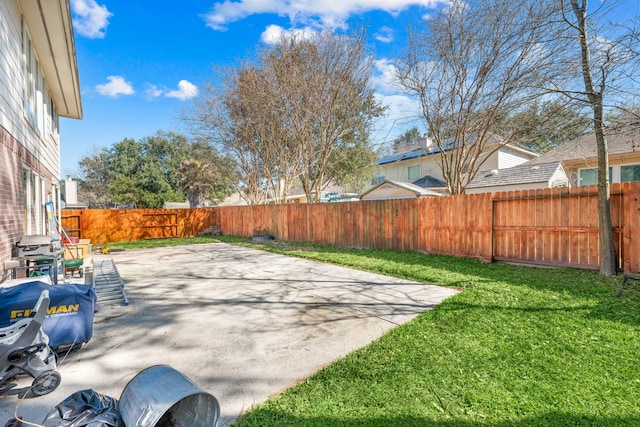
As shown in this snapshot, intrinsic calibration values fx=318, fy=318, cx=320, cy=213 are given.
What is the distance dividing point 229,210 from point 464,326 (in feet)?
52.7

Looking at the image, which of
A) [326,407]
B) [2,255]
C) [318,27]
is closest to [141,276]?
[2,255]

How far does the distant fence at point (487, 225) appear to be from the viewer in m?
5.50

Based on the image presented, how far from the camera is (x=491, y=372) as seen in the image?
2.56 metres

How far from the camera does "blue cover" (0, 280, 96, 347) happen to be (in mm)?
2551

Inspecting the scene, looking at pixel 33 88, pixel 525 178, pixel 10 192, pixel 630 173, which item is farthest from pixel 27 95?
pixel 630 173

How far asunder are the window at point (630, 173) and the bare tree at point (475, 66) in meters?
5.94

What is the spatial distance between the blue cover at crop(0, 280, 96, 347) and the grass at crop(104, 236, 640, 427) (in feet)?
6.29

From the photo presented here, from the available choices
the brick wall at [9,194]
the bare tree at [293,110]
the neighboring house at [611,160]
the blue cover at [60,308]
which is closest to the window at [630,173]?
the neighboring house at [611,160]

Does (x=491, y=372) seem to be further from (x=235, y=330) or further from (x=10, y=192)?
(x=10, y=192)

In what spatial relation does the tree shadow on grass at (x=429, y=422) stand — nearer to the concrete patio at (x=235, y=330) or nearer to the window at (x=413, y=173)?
the concrete patio at (x=235, y=330)

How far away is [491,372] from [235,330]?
2598 millimetres

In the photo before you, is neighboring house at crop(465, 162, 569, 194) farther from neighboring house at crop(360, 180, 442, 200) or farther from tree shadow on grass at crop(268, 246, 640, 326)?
tree shadow on grass at crop(268, 246, 640, 326)

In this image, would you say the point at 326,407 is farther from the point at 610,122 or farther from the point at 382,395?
the point at 610,122

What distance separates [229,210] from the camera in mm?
18047
